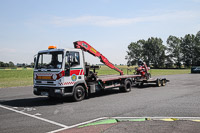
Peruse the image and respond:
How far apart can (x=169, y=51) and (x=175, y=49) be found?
10.3 ft

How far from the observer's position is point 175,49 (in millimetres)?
83000

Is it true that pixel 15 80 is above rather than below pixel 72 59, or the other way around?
below

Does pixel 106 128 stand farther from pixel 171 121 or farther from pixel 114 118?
pixel 171 121

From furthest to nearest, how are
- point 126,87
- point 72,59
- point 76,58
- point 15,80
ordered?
1. point 15,80
2. point 126,87
3. point 76,58
4. point 72,59

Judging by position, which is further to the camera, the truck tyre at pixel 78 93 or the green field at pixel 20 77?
the green field at pixel 20 77

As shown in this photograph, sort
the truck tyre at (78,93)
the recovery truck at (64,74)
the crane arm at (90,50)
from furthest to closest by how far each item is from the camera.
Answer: the crane arm at (90,50) < the truck tyre at (78,93) < the recovery truck at (64,74)

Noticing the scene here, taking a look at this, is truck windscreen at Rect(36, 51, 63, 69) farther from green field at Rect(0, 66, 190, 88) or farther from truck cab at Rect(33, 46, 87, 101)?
green field at Rect(0, 66, 190, 88)

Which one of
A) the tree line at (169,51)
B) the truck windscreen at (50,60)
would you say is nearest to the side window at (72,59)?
the truck windscreen at (50,60)

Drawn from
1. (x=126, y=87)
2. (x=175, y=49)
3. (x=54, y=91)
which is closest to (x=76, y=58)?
(x=54, y=91)

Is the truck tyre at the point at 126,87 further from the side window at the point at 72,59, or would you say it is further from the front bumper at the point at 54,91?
the front bumper at the point at 54,91

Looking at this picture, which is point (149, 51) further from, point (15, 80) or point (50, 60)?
point (50, 60)

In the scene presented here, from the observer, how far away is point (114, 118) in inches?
237

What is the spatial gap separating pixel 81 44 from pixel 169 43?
8260 centimetres

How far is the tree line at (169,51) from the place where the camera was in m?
79.7
